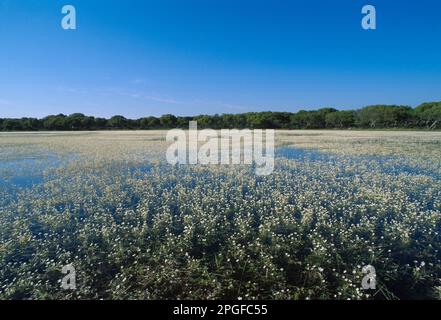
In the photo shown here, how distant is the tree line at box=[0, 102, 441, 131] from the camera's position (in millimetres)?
80000

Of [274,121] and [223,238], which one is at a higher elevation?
[274,121]

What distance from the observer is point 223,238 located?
20.5 ft

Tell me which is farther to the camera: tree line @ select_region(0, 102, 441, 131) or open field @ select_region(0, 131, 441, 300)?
tree line @ select_region(0, 102, 441, 131)

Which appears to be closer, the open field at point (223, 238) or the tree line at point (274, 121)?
the open field at point (223, 238)

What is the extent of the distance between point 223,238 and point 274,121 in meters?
102

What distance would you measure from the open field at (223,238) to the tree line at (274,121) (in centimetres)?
8556

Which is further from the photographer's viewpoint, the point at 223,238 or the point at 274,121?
the point at 274,121

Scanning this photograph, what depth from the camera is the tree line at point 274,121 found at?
262 feet

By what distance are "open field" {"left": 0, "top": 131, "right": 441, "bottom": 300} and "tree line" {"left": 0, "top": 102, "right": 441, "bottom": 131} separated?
85560mm

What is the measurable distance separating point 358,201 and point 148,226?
7419mm
